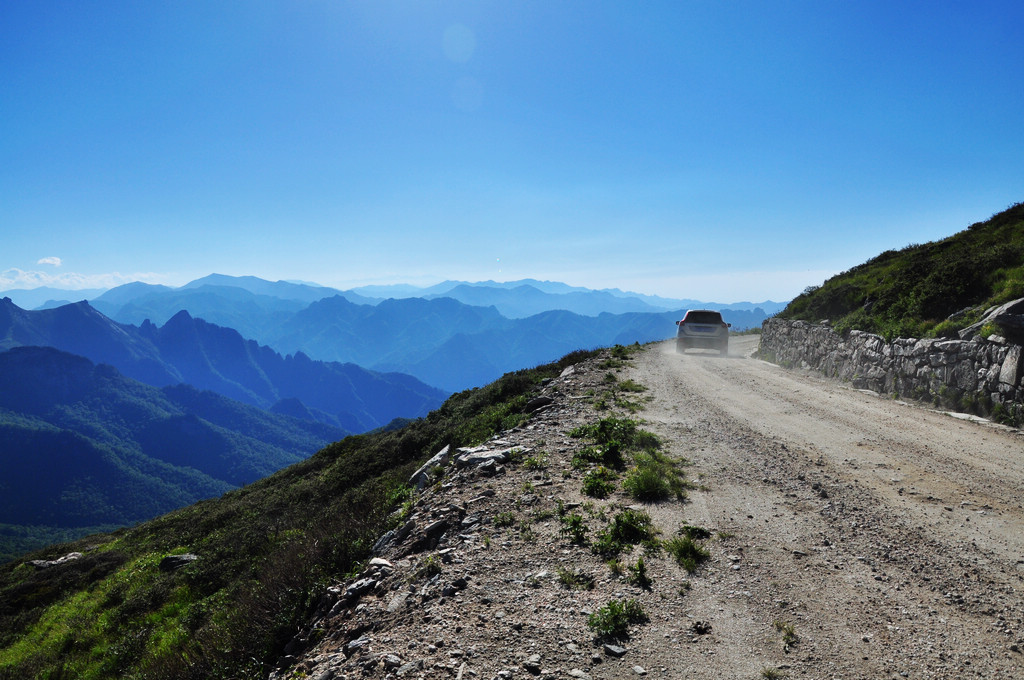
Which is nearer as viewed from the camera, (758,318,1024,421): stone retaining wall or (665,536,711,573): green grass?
(665,536,711,573): green grass

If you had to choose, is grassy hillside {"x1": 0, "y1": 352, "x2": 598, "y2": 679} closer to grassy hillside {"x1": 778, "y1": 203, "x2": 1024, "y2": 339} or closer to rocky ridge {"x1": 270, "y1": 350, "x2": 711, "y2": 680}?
rocky ridge {"x1": 270, "y1": 350, "x2": 711, "y2": 680}

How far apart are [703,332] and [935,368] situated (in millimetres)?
14034

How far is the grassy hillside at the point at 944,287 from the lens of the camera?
43.5 ft

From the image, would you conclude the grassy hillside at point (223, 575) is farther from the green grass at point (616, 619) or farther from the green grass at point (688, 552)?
the green grass at point (688, 552)

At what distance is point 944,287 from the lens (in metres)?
14.8

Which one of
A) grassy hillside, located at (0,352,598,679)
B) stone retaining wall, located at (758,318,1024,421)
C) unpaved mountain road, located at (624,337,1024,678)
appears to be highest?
stone retaining wall, located at (758,318,1024,421)

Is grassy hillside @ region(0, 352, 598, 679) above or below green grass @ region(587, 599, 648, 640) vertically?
below

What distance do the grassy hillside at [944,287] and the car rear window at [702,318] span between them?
5034 mm

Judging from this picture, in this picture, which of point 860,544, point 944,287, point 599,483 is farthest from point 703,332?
point 860,544

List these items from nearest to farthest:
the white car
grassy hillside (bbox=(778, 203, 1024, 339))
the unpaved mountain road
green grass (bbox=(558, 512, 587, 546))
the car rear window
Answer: the unpaved mountain road, green grass (bbox=(558, 512, 587, 546)), grassy hillside (bbox=(778, 203, 1024, 339)), the white car, the car rear window

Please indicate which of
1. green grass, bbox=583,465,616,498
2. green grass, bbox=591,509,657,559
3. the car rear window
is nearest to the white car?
the car rear window

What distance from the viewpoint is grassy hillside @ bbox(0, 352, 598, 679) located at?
677cm

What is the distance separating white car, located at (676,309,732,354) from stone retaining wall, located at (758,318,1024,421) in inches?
275

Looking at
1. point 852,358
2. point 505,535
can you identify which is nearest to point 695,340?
point 852,358
